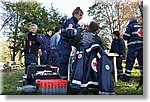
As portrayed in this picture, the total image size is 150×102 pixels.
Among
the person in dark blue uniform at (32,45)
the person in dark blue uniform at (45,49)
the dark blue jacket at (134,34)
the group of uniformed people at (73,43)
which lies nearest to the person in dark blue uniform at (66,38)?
the group of uniformed people at (73,43)

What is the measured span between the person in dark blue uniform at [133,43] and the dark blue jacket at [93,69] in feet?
0.54

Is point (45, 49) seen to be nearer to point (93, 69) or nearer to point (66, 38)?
point (66, 38)

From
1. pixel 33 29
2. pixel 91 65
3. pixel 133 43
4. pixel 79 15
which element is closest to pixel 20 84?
pixel 33 29

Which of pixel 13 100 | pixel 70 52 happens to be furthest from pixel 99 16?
pixel 13 100

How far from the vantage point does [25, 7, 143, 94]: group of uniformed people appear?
12.5 feet

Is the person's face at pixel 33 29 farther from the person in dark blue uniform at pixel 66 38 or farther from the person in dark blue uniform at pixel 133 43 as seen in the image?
the person in dark blue uniform at pixel 133 43

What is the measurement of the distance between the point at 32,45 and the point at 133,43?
0.87 m

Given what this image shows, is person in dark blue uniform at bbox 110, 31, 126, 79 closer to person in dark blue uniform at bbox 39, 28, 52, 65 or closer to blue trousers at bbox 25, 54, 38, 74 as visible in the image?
person in dark blue uniform at bbox 39, 28, 52, 65

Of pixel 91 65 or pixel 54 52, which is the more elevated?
pixel 54 52

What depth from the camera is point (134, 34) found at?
383 centimetres

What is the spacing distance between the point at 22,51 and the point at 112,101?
34.8 inches

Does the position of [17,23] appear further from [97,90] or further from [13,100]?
[97,90]

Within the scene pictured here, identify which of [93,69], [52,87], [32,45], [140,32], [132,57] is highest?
[140,32]

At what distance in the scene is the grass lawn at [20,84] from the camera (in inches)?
150
